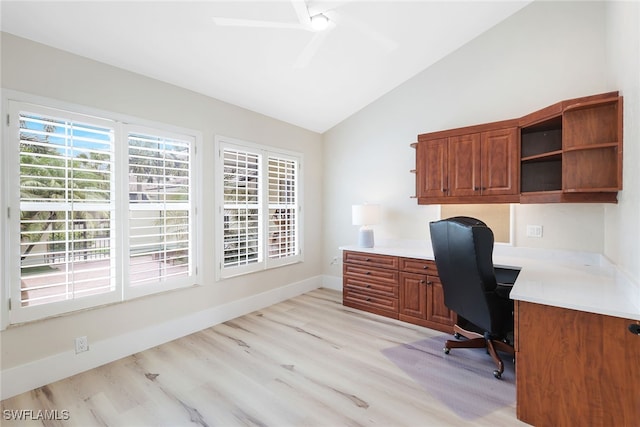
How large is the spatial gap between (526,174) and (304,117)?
9.35 feet

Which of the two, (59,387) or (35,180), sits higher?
(35,180)

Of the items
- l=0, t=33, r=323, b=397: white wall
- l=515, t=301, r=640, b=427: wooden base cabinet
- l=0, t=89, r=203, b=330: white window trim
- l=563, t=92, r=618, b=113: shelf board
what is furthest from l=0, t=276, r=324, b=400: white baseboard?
l=563, t=92, r=618, b=113: shelf board

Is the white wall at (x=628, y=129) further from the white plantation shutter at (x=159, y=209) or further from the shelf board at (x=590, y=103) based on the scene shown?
the white plantation shutter at (x=159, y=209)

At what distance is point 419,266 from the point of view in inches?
128

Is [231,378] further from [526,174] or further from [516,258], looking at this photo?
[526,174]

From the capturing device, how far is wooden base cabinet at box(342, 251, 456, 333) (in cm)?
312

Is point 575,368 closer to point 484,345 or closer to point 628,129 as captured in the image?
point 484,345

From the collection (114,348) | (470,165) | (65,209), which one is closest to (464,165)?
(470,165)

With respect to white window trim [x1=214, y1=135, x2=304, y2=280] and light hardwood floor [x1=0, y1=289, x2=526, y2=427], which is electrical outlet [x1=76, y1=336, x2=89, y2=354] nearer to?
light hardwood floor [x1=0, y1=289, x2=526, y2=427]

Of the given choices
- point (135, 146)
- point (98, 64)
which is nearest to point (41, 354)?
point (135, 146)

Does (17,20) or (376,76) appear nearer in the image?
(17,20)

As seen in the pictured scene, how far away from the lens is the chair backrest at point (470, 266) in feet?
6.97

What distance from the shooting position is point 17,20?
1.97m

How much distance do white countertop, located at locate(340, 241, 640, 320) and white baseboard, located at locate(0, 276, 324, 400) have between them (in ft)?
6.12
